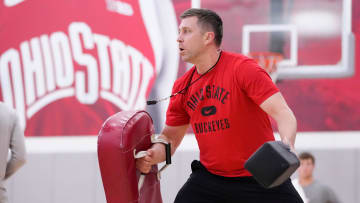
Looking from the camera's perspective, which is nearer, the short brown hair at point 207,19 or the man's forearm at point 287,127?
the man's forearm at point 287,127

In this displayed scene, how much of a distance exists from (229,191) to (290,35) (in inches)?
95.9

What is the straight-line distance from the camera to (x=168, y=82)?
14.6ft

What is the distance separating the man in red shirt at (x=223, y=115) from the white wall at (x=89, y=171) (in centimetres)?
177

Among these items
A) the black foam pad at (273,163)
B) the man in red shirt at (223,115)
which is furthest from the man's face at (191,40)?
the black foam pad at (273,163)

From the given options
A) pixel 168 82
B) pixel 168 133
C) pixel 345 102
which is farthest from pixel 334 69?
pixel 168 133

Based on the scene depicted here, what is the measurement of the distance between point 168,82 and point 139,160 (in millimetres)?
2059

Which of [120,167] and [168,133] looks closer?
[120,167]

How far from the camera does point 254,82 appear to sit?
89.4 inches

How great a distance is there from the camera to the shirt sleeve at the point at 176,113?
266 centimetres

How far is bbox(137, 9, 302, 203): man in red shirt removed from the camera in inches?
90.9

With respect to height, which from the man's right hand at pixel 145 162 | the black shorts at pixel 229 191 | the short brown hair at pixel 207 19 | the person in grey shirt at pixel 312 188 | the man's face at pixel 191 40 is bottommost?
the person in grey shirt at pixel 312 188

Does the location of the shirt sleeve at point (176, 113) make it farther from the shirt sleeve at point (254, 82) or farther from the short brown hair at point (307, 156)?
the short brown hair at point (307, 156)

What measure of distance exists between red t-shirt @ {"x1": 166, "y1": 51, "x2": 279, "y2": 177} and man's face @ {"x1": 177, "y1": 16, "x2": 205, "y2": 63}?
13cm

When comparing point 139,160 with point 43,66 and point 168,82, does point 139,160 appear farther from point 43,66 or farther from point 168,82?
point 43,66
